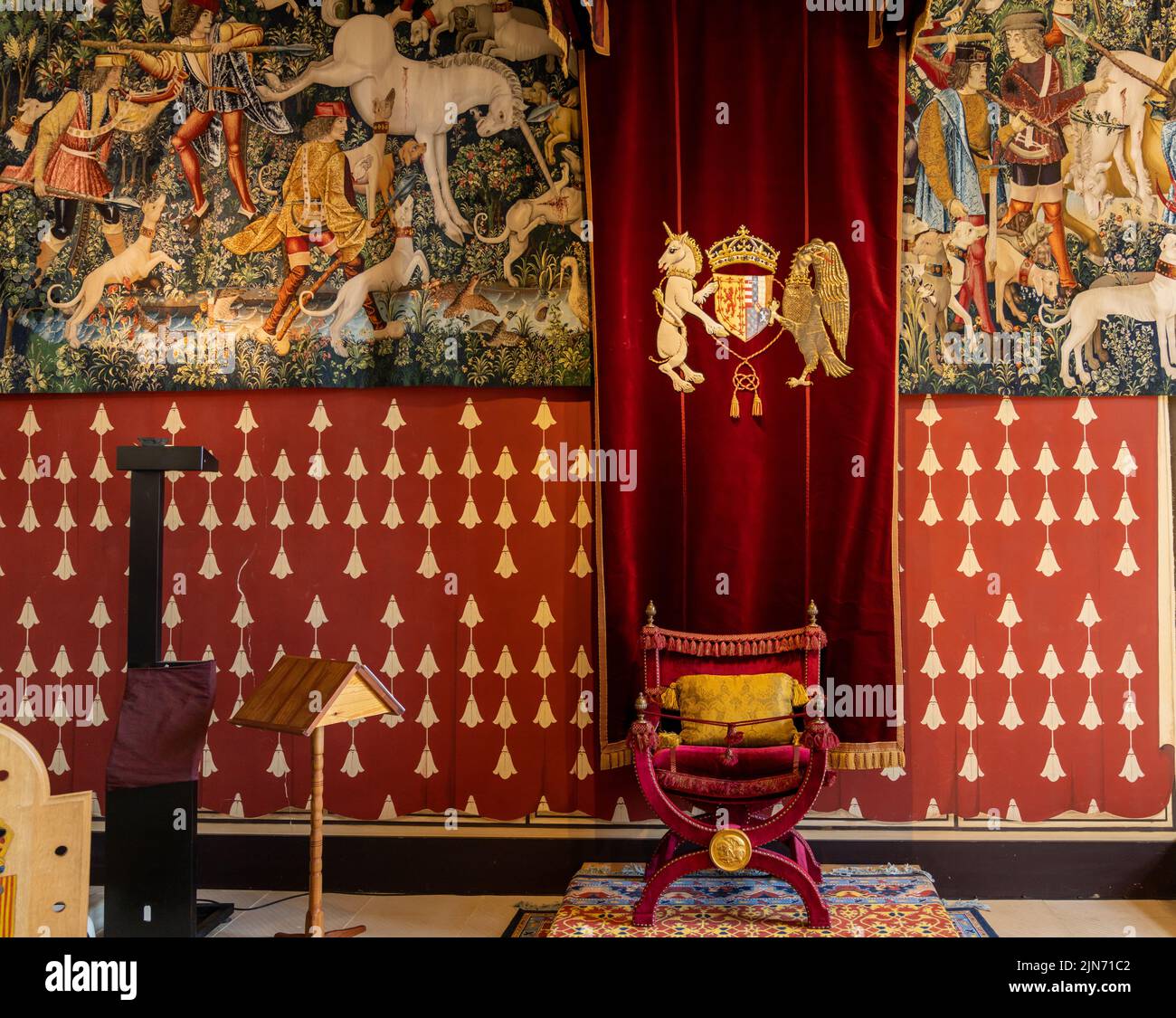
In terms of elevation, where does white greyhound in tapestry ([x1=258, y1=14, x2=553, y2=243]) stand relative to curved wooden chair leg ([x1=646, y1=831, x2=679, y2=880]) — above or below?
above

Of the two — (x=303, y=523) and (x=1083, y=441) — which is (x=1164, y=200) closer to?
(x=1083, y=441)

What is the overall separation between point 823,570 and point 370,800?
92.2 inches

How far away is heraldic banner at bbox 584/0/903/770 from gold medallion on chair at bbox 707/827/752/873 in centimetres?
79

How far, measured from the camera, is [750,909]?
12.1ft

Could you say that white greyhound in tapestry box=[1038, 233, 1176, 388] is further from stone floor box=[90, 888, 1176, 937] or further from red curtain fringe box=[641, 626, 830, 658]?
stone floor box=[90, 888, 1176, 937]

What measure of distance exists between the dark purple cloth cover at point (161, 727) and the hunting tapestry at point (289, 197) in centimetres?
149

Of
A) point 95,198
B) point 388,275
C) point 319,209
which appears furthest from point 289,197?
point 95,198

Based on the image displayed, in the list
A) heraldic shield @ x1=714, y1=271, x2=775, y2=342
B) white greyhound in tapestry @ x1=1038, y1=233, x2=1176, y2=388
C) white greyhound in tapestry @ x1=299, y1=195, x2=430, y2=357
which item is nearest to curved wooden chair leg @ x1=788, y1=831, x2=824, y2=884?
heraldic shield @ x1=714, y1=271, x2=775, y2=342

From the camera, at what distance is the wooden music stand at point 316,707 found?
3.48 m

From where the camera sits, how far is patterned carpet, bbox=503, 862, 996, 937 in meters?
3.50

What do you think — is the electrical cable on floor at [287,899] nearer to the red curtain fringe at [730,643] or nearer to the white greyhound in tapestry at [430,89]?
the red curtain fringe at [730,643]

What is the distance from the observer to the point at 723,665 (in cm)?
404

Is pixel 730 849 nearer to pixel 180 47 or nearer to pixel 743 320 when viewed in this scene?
pixel 743 320

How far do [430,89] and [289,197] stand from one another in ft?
2.75
